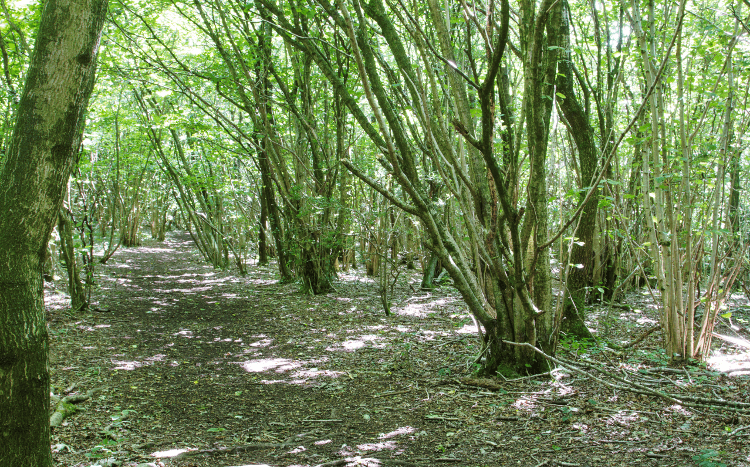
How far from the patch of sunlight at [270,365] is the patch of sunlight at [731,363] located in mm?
3748

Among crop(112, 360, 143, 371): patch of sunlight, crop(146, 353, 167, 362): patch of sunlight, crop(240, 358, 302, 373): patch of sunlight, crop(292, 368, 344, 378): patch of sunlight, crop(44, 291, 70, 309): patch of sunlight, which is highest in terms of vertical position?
crop(44, 291, 70, 309): patch of sunlight

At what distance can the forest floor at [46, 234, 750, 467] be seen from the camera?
110 inches

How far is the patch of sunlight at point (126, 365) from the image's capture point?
461 centimetres

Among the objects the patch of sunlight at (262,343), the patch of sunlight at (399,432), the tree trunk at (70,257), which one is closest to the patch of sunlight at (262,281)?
the tree trunk at (70,257)

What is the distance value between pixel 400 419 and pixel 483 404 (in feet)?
2.04

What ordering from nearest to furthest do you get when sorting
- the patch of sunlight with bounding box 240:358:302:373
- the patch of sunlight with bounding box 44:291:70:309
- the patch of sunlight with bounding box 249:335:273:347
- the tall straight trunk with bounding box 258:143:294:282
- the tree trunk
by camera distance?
1. the patch of sunlight with bounding box 240:358:302:373
2. the patch of sunlight with bounding box 249:335:273:347
3. the tree trunk
4. the patch of sunlight with bounding box 44:291:70:309
5. the tall straight trunk with bounding box 258:143:294:282

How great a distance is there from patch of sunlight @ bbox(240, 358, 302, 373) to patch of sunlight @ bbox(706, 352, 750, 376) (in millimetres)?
3748

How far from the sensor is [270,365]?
16.3 feet

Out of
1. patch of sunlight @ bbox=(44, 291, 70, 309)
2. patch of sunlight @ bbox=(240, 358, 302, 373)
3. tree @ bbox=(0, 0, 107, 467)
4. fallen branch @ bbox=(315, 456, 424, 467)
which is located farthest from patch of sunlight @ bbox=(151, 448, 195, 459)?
patch of sunlight @ bbox=(44, 291, 70, 309)

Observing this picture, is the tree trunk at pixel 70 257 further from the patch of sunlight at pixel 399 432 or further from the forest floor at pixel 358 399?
the patch of sunlight at pixel 399 432

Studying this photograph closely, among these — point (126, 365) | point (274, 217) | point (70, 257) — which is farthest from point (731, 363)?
point (274, 217)

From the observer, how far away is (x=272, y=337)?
6.12 meters

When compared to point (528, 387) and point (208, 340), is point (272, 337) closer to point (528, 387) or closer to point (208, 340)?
point (208, 340)

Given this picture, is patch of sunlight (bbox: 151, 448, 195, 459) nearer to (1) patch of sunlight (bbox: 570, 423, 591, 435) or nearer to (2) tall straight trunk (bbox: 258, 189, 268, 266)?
(1) patch of sunlight (bbox: 570, 423, 591, 435)
